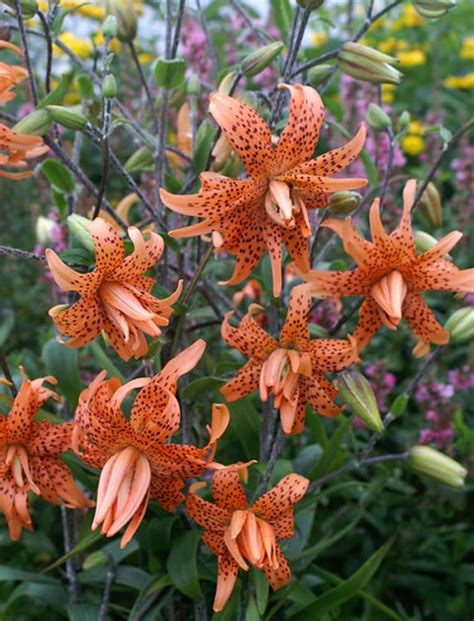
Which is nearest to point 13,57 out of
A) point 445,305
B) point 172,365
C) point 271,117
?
point 445,305

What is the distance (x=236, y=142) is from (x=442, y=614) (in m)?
0.93

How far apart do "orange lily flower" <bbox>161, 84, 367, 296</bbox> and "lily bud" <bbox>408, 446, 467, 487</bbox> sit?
30 cm

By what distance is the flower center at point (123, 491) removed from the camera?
2.53 ft

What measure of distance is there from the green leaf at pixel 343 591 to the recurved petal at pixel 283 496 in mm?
206

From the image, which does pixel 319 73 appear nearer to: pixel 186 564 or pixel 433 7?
pixel 433 7

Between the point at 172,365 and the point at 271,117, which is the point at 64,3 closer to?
the point at 271,117

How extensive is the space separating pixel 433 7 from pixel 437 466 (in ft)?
1.74

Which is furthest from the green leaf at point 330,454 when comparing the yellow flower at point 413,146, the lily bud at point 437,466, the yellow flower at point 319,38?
the yellow flower at point 319,38

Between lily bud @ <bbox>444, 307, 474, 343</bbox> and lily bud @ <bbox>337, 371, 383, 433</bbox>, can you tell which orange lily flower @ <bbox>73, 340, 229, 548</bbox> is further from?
lily bud @ <bbox>444, 307, 474, 343</bbox>

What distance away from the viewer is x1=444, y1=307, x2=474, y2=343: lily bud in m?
0.99

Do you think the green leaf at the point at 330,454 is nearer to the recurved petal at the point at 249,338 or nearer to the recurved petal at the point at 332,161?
the recurved petal at the point at 249,338

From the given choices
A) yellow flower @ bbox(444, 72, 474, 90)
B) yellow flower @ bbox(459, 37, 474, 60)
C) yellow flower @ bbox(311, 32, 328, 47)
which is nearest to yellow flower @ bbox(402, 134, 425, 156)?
yellow flower @ bbox(444, 72, 474, 90)

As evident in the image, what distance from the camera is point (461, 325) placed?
0.99m

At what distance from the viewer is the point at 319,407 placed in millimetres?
901
